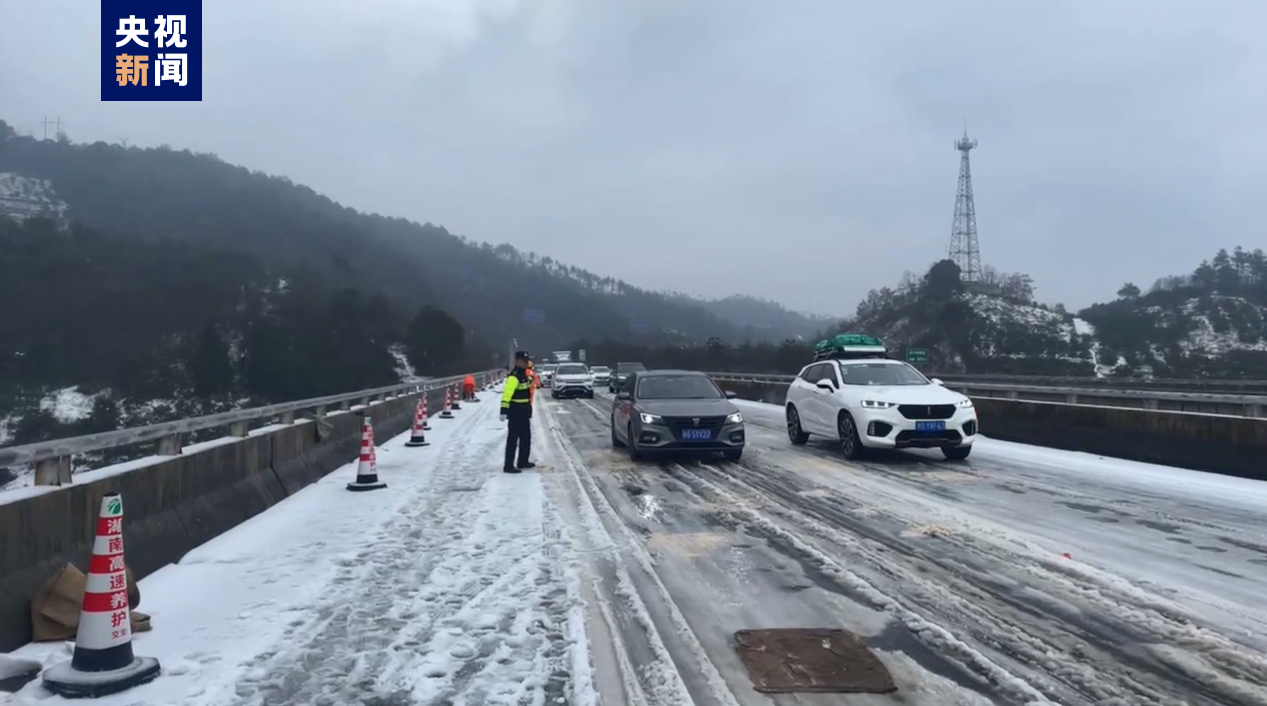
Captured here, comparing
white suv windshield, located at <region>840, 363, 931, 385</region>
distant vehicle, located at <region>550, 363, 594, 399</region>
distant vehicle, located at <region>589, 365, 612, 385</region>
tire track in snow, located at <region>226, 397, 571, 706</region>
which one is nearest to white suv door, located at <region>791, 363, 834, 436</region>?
white suv windshield, located at <region>840, 363, 931, 385</region>

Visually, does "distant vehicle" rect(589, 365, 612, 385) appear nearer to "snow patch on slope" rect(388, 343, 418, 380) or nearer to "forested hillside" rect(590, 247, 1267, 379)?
"forested hillside" rect(590, 247, 1267, 379)

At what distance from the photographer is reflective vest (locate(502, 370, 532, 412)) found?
1262 cm

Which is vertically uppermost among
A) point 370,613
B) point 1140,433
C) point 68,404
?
point 1140,433

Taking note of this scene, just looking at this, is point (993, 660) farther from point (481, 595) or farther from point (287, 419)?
point (287, 419)

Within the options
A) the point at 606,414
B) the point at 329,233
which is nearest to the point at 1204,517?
the point at 606,414

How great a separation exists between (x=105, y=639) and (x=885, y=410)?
10850mm

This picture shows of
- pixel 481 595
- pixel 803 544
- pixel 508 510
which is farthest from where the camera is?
pixel 508 510

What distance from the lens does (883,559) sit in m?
6.75

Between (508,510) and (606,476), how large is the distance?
2.96 m

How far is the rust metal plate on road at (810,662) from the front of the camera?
4.18 meters

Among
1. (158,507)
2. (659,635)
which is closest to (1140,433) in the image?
(659,635)

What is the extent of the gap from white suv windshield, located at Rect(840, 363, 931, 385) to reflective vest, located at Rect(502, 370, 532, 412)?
5.29m

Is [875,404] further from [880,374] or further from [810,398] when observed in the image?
[810,398]

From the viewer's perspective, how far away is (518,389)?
1265 cm
